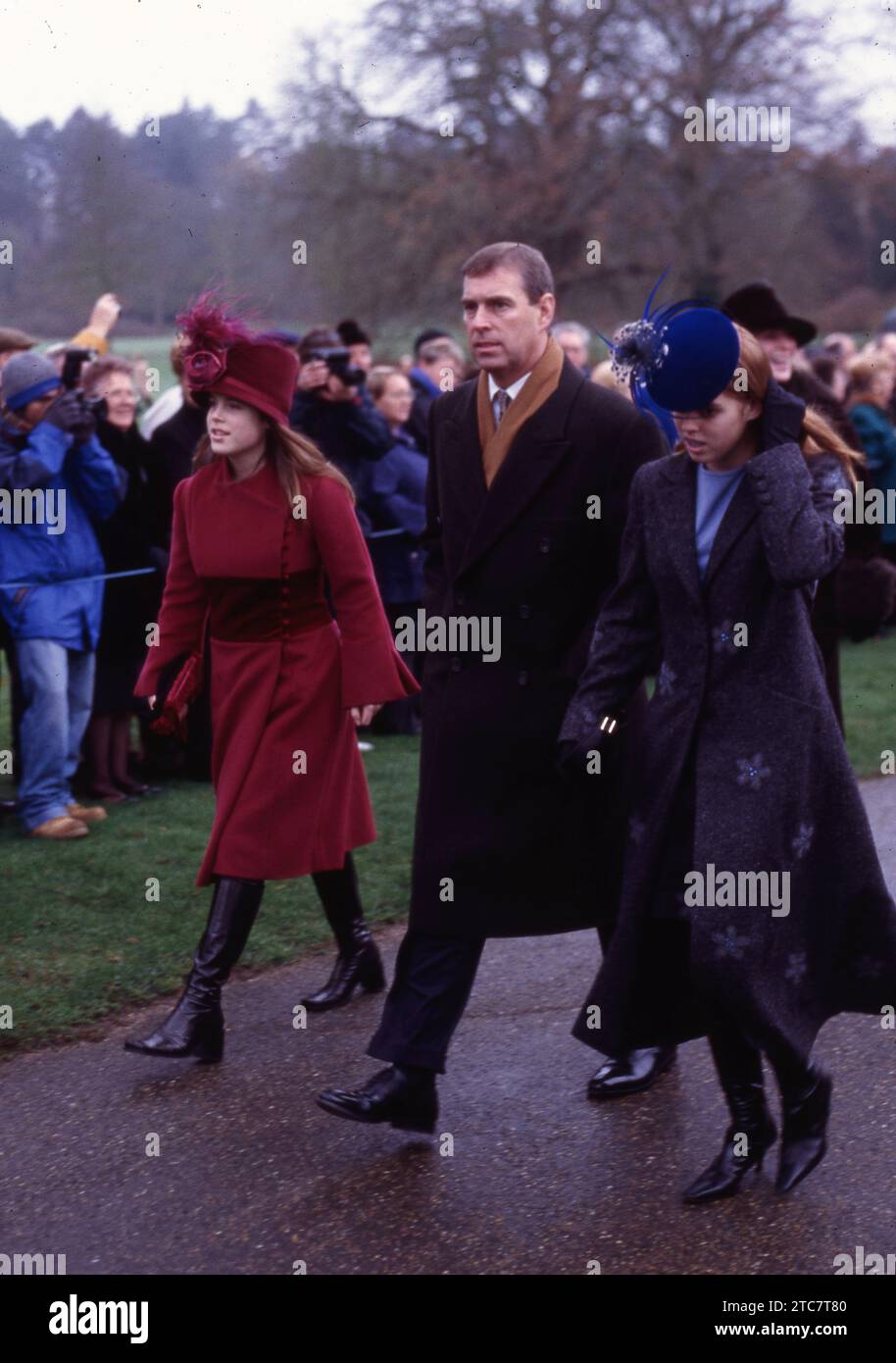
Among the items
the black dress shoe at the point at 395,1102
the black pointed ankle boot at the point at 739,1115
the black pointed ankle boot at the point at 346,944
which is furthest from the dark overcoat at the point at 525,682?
the black pointed ankle boot at the point at 346,944

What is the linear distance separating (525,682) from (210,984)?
122 cm

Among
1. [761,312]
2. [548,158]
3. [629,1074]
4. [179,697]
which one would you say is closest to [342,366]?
[761,312]

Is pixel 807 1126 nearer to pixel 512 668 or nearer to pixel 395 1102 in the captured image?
pixel 395 1102

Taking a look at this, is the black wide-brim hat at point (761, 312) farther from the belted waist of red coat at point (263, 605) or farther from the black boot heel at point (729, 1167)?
the black boot heel at point (729, 1167)

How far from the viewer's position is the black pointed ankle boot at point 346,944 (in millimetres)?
5430

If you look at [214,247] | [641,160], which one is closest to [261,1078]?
[214,247]

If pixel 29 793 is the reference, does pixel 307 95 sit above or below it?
above

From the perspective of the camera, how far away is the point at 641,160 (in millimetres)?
26859

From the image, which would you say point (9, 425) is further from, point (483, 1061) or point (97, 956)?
point (483, 1061)

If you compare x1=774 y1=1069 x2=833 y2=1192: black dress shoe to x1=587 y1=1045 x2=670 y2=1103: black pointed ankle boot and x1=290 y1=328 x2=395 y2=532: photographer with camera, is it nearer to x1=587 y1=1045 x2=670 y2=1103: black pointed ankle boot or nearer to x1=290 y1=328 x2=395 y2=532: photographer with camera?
x1=587 y1=1045 x2=670 y2=1103: black pointed ankle boot

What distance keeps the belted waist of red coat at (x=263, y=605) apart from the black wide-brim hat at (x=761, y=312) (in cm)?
226

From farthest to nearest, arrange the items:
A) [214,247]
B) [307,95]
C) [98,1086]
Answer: [307,95]
[214,247]
[98,1086]
